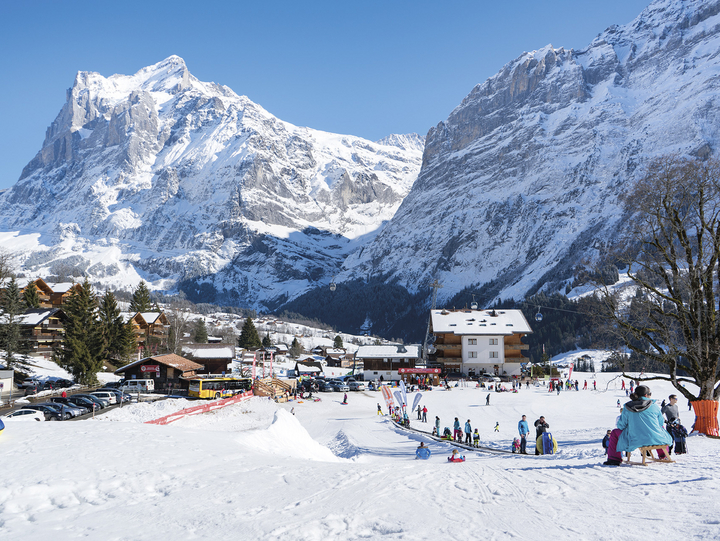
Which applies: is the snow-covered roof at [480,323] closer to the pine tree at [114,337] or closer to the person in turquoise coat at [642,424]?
the pine tree at [114,337]

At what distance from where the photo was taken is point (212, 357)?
71.4m

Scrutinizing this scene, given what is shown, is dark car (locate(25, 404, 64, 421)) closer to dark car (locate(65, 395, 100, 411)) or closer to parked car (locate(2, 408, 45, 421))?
parked car (locate(2, 408, 45, 421))

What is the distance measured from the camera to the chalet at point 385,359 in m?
78.6

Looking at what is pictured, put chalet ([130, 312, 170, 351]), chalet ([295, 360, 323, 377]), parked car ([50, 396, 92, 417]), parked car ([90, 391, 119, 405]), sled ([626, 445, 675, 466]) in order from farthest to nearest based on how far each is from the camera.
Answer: chalet ([295, 360, 323, 377]), chalet ([130, 312, 170, 351]), parked car ([90, 391, 119, 405]), parked car ([50, 396, 92, 417]), sled ([626, 445, 675, 466])

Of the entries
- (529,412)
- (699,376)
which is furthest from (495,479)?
(529,412)

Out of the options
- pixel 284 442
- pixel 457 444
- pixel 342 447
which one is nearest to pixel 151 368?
pixel 342 447

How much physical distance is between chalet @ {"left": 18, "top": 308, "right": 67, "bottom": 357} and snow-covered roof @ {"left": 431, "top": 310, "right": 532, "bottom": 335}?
59363mm

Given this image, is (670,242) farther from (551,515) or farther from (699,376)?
(551,515)

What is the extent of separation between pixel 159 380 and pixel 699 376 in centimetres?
5298

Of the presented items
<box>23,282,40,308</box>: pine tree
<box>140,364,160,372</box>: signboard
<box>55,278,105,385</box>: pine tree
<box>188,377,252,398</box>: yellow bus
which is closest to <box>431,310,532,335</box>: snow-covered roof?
<box>188,377,252,398</box>: yellow bus

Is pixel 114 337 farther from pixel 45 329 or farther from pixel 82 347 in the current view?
pixel 45 329

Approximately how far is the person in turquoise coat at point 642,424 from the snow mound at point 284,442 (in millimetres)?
13742

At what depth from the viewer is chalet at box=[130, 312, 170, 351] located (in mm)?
Result: 84938

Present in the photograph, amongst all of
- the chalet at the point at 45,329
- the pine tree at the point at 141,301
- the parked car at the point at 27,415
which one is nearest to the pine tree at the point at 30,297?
the chalet at the point at 45,329
